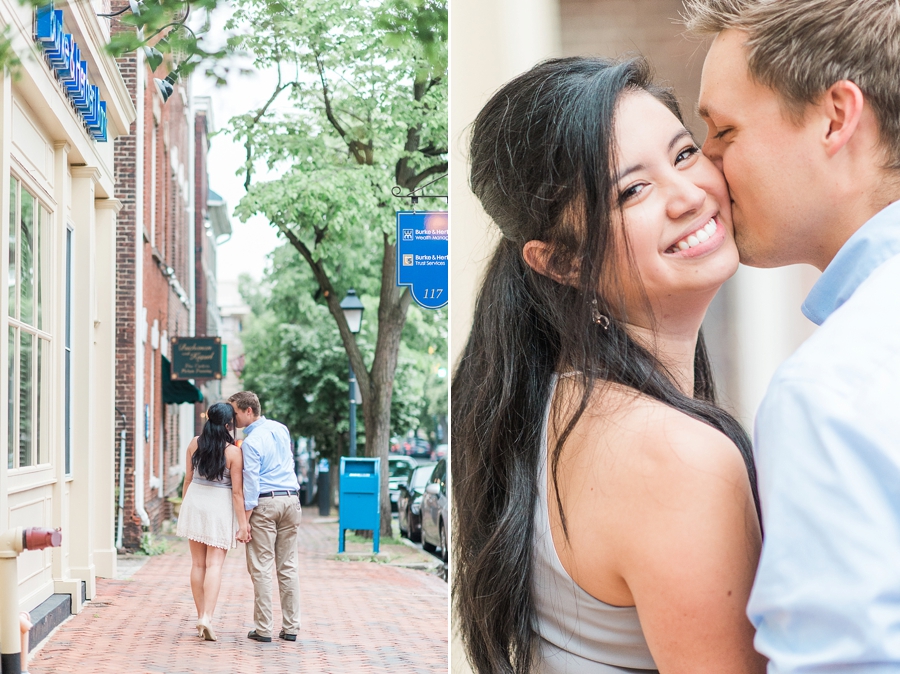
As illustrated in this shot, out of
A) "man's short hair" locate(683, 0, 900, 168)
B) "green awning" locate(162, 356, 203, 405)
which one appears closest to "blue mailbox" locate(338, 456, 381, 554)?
"green awning" locate(162, 356, 203, 405)

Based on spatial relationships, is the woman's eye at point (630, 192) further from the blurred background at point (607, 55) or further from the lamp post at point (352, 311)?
the lamp post at point (352, 311)

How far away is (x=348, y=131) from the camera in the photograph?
3852 millimetres

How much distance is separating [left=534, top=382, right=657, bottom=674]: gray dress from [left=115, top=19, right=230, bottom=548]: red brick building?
1988 mm

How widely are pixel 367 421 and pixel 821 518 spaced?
3987 millimetres

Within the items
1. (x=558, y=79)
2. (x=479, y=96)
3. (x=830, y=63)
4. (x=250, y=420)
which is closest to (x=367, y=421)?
(x=250, y=420)

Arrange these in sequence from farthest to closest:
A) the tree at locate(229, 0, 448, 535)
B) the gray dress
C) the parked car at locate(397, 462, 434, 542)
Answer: the parked car at locate(397, 462, 434, 542) → the tree at locate(229, 0, 448, 535) → the gray dress

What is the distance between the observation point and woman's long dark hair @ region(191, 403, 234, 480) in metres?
3.06

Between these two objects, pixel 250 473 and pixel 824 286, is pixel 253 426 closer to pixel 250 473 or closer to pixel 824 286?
pixel 250 473

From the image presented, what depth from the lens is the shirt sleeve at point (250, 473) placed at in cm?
317

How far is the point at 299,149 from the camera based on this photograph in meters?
3.70

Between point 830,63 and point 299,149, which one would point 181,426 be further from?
point 830,63

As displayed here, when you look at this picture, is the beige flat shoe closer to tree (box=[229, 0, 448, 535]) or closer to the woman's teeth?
tree (box=[229, 0, 448, 535])

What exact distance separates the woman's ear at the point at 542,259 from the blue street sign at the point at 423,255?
2.41 meters

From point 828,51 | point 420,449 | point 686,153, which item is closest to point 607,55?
point 686,153
